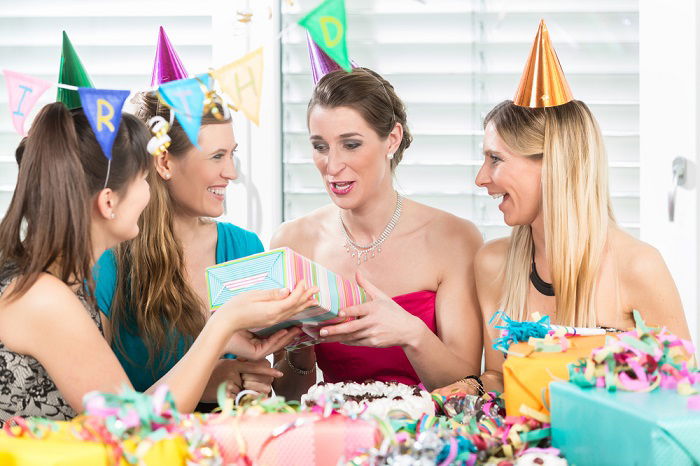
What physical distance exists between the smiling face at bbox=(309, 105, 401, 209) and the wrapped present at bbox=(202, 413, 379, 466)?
0.92 m

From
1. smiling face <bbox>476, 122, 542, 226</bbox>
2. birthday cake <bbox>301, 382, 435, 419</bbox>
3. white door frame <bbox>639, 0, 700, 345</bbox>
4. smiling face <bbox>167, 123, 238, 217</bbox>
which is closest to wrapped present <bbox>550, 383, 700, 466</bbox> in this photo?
birthday cake <bbox>301, 382, 435, 419</bbox>

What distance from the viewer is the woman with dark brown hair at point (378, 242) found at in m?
1.76

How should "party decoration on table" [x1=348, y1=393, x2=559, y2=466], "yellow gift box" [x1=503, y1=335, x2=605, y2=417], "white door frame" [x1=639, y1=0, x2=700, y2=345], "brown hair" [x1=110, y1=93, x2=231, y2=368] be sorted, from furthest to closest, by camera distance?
"white door frame" [x1=639, y1=0, x2=700, y2=345] → "brown hair" [x1=110, y1=93, x2=231, y2=368] → "yellow gift box" [x1=503, y1=335, x2=605, y2=417] → "party decoration on table" [x1=348, y1=393, x2=559, y2=466]

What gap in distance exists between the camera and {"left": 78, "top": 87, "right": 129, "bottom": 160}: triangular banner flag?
114 cm

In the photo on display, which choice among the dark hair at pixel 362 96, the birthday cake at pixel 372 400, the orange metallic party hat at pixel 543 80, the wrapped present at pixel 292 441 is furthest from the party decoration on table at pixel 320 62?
the wrapped present at pixel 292 441

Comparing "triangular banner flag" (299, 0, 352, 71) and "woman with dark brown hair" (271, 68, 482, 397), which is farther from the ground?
"triangular banner flag" (299, 0, 352, 71)

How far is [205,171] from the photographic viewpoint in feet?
5.63

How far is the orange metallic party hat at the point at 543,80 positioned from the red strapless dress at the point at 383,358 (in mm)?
550

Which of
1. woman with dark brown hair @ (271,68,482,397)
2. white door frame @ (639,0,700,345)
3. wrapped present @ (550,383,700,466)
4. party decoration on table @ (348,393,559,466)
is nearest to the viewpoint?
wrapped present @ (550,383,700,466)

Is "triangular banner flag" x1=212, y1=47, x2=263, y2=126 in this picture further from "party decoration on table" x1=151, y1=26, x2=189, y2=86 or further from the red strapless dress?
the red strapless dress

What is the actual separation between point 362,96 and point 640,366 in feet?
3.40

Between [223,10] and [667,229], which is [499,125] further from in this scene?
[223,10]

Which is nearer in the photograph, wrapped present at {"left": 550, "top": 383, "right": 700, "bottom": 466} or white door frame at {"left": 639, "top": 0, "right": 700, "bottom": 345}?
wrapped present at {"left": 550, "top": 383, "right": 700, "bottom": 466}

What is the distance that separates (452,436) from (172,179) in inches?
38.6
